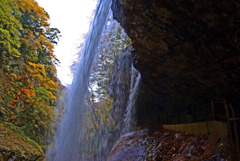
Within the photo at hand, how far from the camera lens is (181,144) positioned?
361cm

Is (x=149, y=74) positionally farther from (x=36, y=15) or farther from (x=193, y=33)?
(x=36, y=15)

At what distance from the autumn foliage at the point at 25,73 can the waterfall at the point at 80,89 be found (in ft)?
8.79

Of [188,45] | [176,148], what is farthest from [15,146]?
[188,45]

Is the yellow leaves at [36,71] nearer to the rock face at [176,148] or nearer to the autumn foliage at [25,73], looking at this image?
the autumn foliage at [25,73]

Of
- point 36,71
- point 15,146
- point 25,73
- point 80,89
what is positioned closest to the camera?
point 80,89

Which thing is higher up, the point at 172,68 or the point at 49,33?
the point at 49,33

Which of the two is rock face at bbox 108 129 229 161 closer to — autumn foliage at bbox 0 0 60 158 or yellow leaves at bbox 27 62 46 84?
autumn foliage at bbox 0 0 60 158

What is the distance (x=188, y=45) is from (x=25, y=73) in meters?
10.6

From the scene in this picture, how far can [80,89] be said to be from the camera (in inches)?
326

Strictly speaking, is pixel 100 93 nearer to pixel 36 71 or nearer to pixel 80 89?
pixel 36 71

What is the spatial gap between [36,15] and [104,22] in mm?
8541

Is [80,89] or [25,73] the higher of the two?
[25,73]

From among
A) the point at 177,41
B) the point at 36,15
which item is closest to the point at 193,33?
the point at 177,41

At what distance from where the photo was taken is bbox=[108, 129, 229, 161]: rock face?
8.89ft
